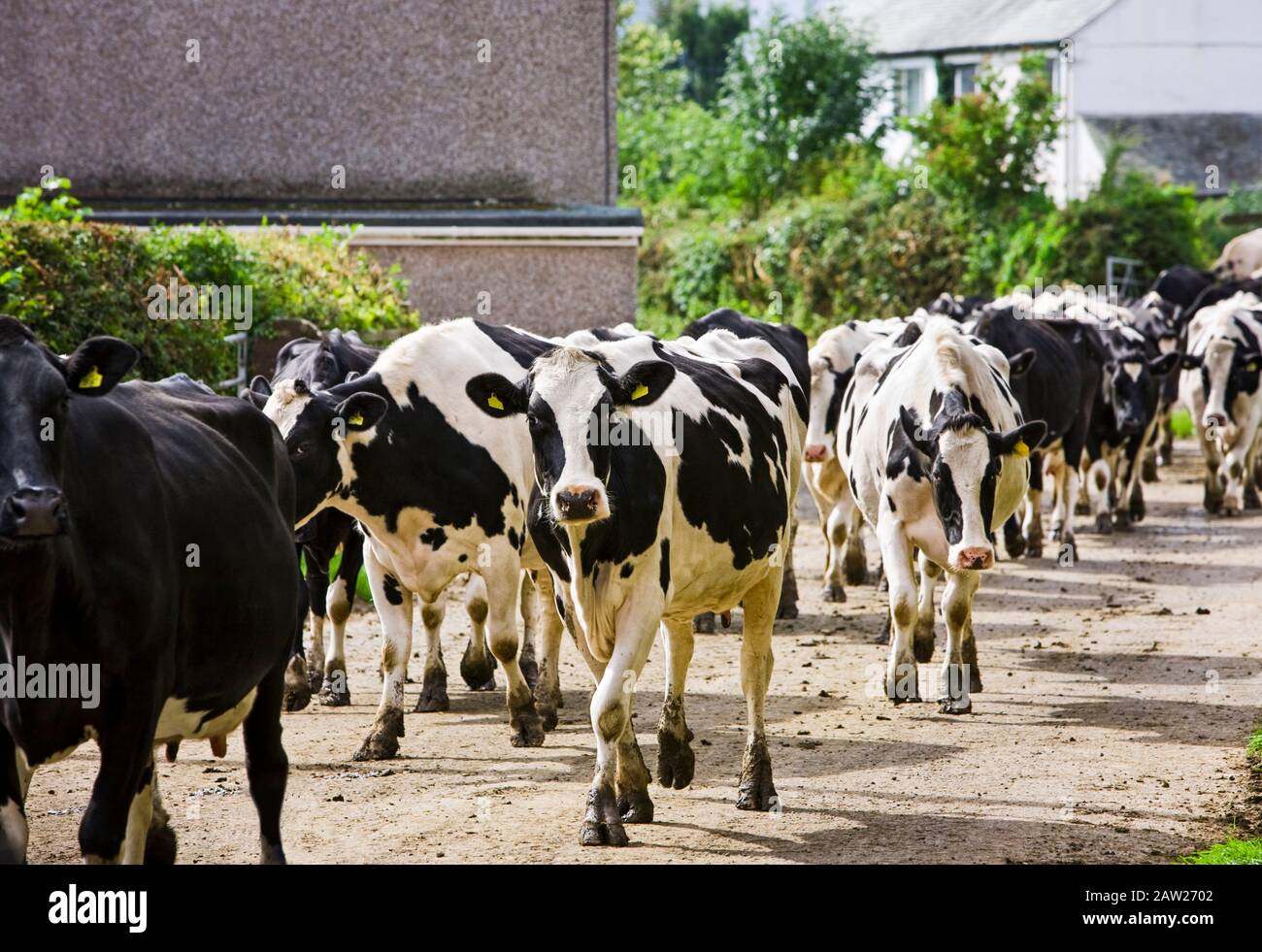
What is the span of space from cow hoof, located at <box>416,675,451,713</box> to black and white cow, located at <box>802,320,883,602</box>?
4376mm

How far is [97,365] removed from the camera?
18.6ft

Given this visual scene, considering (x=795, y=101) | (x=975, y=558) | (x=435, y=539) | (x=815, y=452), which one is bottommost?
(x=975, y=558)

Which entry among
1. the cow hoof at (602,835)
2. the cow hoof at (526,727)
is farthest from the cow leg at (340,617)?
the cow hoof at (602,835)

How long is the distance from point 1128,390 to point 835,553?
578 centimetres

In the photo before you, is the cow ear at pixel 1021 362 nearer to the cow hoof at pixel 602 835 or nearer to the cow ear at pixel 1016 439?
the cow ear at pixel 1016 439

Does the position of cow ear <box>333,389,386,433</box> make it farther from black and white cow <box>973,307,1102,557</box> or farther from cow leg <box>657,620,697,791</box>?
black and white cow <box>973,307,1102,557</box>

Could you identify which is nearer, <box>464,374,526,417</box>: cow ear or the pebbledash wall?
<box>464,374,526,417</box>: cow ear

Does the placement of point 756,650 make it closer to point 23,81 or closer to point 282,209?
point 282,209

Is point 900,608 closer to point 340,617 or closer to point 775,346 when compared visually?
point 340,617

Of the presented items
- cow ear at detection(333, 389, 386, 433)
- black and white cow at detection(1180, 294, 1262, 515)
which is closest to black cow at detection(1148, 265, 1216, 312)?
black and white cow at detection(1180, 294, 1262, 515)

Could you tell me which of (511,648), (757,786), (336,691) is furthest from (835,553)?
(757,786)

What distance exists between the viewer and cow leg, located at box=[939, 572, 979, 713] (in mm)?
10398
